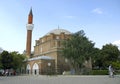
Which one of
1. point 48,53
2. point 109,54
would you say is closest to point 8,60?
point 48,53

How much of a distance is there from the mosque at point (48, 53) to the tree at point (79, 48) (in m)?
7.75

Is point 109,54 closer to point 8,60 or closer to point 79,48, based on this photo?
point 79,48

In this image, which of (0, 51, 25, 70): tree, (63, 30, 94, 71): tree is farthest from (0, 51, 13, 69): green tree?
(63, 30, 94, 71): tree

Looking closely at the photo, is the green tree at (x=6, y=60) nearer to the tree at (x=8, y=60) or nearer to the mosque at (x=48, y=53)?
the tree at (x=8, y=60)

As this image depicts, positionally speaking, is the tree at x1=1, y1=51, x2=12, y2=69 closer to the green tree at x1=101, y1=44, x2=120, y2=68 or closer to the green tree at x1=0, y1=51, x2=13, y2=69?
the green tree at x1=0, y1=51, x2=13, y2=69

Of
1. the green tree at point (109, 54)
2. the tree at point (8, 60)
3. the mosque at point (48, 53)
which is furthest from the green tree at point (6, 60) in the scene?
the green tree at point (109, 54)

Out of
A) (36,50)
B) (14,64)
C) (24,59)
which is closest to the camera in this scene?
(14,64)

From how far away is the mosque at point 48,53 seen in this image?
53.9m

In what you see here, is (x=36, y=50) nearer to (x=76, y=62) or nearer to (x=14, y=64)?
(x=14, y=64)

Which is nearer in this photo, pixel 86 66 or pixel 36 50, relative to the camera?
pixel 86 66

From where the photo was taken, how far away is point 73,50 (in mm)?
46469

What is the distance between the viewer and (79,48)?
46.9m

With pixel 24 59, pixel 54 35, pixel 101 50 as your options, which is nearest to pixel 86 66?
pixel 101 50

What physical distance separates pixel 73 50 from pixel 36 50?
84.4ft
